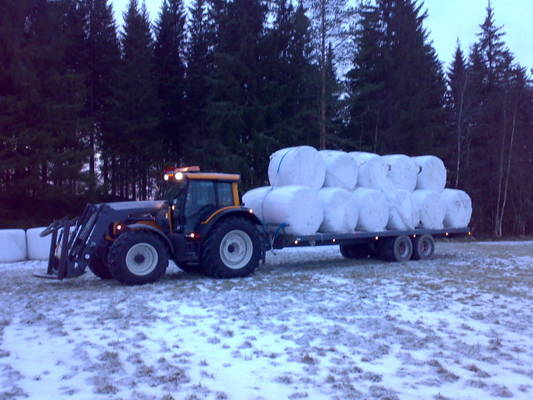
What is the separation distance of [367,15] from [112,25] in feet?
51.7

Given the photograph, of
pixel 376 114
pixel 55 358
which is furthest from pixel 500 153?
pixel 55 358

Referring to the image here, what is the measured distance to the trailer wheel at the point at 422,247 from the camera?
1454cm

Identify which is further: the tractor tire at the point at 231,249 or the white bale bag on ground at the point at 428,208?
the white bale bag on ground at the point at 428,208

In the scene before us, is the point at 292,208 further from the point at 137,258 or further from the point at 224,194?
the point at 137,258

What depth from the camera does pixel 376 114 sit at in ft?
97.9

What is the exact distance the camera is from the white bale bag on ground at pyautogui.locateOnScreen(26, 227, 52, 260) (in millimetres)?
14492

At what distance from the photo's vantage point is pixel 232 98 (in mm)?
25422

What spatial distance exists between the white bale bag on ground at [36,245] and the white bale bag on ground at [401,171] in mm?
9555

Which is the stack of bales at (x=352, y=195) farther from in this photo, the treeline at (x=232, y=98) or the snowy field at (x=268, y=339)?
the treeline at (x=232, y=98)

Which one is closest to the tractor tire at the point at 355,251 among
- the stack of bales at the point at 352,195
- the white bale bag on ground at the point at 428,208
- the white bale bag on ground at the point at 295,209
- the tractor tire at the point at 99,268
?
the stack of bales at the point at 352,195

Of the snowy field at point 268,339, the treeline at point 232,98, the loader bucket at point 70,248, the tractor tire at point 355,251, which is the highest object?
the treeline at point 232,98

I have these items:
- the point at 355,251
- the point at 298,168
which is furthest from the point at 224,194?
the point at 355,251

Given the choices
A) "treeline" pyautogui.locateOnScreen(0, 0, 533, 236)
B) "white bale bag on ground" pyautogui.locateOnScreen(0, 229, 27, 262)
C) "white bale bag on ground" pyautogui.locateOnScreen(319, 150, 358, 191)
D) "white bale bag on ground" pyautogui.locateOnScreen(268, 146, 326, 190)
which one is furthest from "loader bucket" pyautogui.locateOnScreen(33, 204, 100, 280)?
"treeline" pyautogui.locateOnScreen(0, 0, 533, 236)

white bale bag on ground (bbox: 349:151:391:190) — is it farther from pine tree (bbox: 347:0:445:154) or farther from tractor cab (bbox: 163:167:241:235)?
pine tree (bbox: 347:0:445:154)
